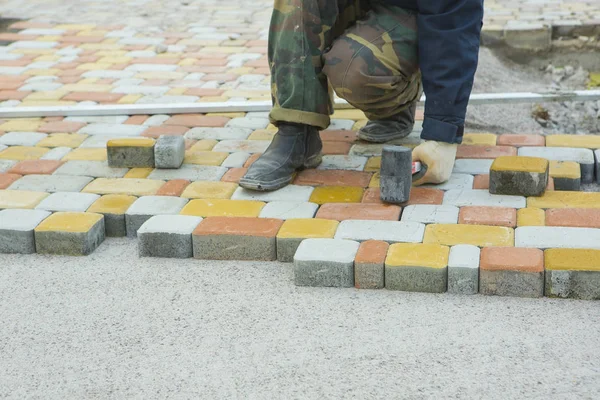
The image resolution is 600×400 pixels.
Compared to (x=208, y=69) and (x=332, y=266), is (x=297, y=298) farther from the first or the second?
(x=208, y=69)

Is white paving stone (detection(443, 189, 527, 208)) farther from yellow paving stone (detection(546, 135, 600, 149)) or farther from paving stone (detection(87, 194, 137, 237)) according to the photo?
paving stone (detection(87, 194, 137, 237))

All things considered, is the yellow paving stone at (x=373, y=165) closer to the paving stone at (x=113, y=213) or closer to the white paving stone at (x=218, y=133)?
the white paving stone at (x=218, y=133)

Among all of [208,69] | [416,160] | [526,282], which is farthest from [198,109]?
[526,282]

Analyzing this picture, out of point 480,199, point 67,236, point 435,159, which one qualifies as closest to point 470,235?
point 480,199

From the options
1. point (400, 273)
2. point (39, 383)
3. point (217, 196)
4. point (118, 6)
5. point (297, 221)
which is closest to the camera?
point (39, 383)

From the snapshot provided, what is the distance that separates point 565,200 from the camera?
288 centimetres

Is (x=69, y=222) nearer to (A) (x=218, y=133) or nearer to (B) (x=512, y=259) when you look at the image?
(A) (x=218, y=133)

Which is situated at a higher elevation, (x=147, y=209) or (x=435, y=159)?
(x=435, y=159)

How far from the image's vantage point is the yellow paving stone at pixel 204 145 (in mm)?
3570

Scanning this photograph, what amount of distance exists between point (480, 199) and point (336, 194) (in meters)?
0.50

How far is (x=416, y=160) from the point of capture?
121 inches

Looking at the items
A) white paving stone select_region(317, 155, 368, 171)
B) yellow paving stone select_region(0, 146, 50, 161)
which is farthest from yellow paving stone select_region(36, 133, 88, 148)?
white paving stone select_region(317, 155, 368, 171)

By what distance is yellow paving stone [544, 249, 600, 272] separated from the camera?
7.84ft

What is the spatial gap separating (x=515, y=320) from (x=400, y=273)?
356 millimetres
